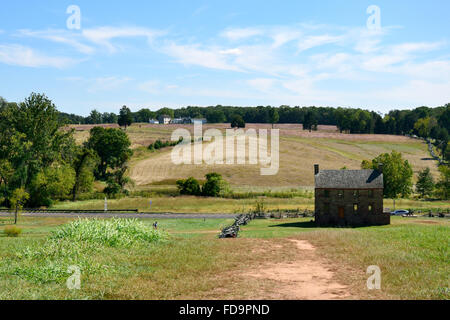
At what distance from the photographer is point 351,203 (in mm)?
57906

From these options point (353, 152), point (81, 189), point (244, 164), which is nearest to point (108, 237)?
point (81, 189)

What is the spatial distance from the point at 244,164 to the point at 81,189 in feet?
156

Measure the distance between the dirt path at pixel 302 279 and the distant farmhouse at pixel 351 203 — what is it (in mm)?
30807

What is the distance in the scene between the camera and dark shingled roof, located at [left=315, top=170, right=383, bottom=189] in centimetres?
5825

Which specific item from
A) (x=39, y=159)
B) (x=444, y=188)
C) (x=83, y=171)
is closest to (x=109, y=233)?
(x=39, y=159)

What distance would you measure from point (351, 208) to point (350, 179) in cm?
425

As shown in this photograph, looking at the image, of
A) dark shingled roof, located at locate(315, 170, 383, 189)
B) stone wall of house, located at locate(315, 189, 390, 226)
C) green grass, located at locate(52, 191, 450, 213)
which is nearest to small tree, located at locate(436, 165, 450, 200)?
green grass, located at locate(52, 191, 450, 213)

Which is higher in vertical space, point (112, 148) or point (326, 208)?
point (112, 148)

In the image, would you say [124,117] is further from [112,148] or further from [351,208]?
[351,208]

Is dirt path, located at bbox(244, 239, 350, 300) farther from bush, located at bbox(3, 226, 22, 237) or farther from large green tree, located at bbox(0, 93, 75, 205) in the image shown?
large green tree, located at bbox(0, 93, 75, 205)

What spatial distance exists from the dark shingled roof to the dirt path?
31712 millimetres
